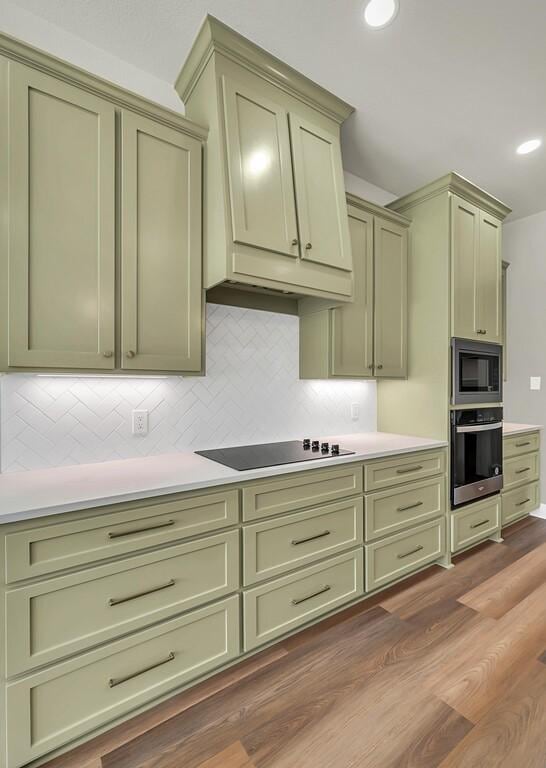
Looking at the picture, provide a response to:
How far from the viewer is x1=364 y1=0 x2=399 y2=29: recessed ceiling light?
1.61 meters

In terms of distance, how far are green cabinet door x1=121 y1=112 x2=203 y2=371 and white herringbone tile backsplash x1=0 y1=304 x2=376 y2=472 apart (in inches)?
12.9

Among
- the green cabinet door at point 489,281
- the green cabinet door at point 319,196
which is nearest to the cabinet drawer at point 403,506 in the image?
the green cabinet door at point 489,281

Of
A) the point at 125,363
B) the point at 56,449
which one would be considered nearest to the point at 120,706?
the point at 56,449

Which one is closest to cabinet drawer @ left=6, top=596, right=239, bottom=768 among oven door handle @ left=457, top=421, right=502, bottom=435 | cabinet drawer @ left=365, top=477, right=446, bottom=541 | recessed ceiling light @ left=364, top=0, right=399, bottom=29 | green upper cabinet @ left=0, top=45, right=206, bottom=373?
cabinet drawer @ left=365, top=477, right=446, bottom=541

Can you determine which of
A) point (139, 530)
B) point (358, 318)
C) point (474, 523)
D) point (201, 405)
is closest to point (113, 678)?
point (139, 530)

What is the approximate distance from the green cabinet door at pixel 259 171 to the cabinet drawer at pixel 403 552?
1757 millimetres

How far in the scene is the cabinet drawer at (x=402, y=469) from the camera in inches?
→ 83.6

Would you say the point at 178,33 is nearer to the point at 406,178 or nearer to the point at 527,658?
the point at 406,178

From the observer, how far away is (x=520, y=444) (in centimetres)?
332

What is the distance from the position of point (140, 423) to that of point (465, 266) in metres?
2.44

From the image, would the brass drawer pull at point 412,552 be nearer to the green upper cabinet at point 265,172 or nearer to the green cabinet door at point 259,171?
the green upper cabinet at point 265,172

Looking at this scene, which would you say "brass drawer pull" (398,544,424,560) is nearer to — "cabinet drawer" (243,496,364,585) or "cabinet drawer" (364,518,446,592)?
"cabinet drawer" (364,518,446,592)

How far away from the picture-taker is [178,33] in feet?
5.81

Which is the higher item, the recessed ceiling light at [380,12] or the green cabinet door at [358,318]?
the recessed ceiling light at [380,12]
